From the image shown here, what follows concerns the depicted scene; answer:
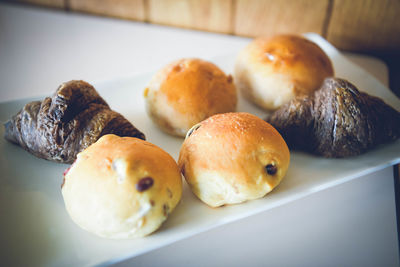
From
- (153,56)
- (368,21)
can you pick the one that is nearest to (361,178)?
(368,21)

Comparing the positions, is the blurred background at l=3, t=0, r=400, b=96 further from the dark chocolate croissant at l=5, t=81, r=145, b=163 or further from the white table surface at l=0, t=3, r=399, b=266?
the dark chocolate croissant at l=5, t=81, r=145, b=163

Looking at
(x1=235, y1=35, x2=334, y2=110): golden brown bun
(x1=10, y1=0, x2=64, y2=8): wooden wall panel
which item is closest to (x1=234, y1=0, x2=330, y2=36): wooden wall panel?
(x1=235, y1=35, x2=334, y2=110): golden brown bun

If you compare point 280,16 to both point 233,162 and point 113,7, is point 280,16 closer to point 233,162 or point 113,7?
point 113,7

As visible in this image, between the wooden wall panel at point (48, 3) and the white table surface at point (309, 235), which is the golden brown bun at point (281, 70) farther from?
the wooden wall panel at point (48, 3)

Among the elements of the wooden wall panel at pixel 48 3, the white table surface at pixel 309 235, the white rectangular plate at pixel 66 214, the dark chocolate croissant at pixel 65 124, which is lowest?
the white table surface at pixel 309 235

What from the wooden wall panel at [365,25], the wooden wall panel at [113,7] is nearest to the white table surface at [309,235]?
the wooden wall panel at [113,7]

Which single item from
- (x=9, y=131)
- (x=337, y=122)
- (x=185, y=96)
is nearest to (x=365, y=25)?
(x=337, y=122)

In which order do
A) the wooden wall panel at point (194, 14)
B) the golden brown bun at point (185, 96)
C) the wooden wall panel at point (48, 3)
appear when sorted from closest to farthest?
1. the golden brown bun at point (185, 96)
2. the wooden wall panel at point (194, 14)
3. the wooden wall panel at point (48, 3)
